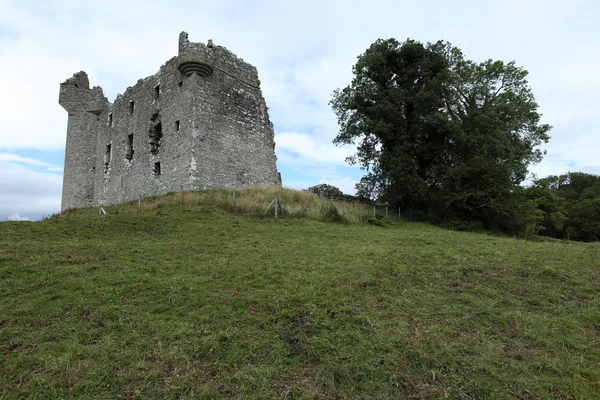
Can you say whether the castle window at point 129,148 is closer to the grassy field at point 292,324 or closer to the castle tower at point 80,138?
the castle tower at point 80,138

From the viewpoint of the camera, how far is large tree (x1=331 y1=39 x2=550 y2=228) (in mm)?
21734

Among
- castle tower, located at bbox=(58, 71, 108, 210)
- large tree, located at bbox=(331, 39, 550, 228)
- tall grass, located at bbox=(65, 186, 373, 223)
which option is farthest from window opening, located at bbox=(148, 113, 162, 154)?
large tree, located at bbox=(331, 39, 550, 228)

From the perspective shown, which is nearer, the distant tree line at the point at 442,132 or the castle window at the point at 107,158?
the distant tree line at the point at 442,132

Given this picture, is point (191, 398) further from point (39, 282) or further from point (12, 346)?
point (39, 282)

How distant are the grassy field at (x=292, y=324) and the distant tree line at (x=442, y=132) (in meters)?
13.6

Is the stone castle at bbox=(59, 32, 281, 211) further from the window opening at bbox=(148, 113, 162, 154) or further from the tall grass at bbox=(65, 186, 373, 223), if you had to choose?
the tall grass at bbox=(65, 186, 373, 223)

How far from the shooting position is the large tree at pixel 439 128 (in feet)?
71.3

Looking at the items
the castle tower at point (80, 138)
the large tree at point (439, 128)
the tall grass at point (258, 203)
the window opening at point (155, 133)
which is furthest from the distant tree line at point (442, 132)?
the castle tower at point (80, 138)

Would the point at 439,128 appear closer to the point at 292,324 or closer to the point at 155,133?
the point at 155,133

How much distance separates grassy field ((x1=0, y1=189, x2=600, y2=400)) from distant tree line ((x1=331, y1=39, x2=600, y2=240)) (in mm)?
13587

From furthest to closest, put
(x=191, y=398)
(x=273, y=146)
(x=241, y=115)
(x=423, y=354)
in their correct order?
(x=273, y=146), (x=241, y=115), (x=423, y=354), (x=191, y=398)

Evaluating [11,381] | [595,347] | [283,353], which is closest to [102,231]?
[11,381]

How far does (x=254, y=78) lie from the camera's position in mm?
21625

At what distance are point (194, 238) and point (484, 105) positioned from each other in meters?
23.8
